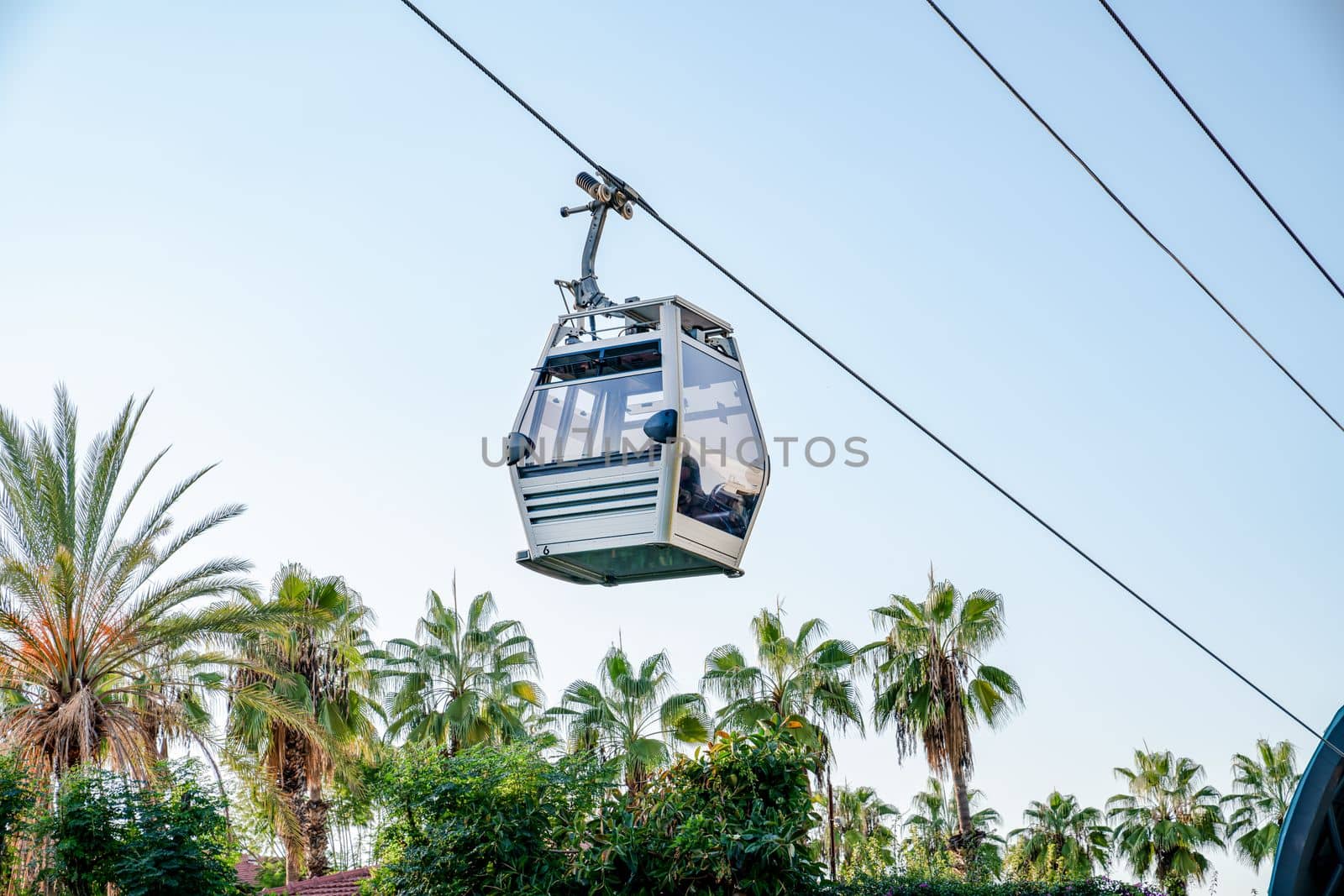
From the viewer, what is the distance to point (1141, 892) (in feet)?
62.7

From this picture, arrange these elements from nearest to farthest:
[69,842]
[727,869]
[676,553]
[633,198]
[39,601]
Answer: [633,198], [676,553], [727,869], [69,842], [39,601]

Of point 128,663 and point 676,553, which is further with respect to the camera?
point 128,663

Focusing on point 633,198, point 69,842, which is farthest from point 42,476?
point 633,198

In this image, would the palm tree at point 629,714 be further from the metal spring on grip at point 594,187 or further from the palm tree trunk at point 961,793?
the metal spring on grip at point 594,187

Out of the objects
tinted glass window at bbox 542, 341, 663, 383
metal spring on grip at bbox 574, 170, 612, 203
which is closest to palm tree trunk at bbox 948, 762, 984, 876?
tinted glass window at bbox 542, 341, 663, 383

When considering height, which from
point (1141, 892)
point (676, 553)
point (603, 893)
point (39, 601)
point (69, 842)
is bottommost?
point (1141, 892)

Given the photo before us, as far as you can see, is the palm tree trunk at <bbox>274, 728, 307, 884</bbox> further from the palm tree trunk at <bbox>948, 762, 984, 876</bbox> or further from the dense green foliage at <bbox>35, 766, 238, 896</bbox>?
the palm tree trunk at <bbox>948, 762, 984, 876</bbox>

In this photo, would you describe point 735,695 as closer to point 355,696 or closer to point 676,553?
point 355,696

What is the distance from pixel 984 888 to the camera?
19.8 m

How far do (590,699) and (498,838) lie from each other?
53.6 feet

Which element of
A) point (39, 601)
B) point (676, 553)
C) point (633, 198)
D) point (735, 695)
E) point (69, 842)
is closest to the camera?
point (633, 198)

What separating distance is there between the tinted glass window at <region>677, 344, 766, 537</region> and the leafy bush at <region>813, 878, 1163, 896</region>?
11462mm

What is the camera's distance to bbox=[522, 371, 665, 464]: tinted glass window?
30.0 feet

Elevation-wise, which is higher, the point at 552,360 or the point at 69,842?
the point at 552,360
